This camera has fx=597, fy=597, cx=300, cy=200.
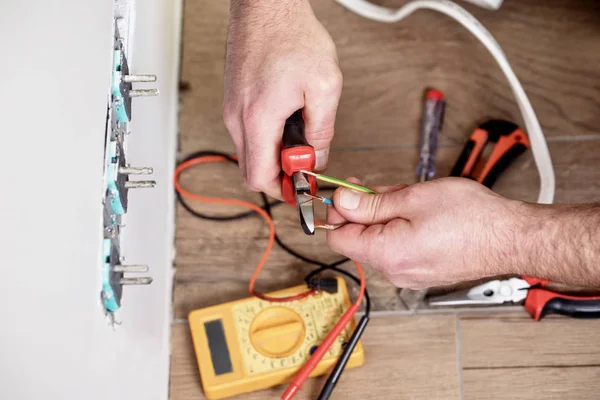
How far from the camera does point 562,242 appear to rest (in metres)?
0.62

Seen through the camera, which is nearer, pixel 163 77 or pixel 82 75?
pixel 82 75

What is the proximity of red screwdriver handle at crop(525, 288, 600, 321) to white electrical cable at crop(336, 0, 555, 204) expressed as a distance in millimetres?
148

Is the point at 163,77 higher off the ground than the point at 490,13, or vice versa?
the point at 490,13

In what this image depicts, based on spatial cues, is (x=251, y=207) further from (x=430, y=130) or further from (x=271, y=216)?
(x=430, y=130)

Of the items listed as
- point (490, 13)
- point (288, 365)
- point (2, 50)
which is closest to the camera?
point (2, 50)

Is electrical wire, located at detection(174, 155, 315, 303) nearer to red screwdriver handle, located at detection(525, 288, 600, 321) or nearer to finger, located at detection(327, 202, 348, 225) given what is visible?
finger, located at detection(327, 202, 348, 225)

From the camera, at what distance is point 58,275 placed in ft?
1.35

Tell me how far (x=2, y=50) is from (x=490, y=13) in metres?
0.93

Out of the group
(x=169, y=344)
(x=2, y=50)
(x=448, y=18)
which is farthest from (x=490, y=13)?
(x=2, y=50)

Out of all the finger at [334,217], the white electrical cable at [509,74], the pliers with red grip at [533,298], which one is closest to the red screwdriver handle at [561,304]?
the pliers with red grip at [533,298]

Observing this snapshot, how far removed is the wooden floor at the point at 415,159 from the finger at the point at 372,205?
0.30 m

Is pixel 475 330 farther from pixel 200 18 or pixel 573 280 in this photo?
pixel 200 18

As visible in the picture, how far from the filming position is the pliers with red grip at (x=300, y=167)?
0.62 m

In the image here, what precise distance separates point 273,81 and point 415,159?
41 cm
